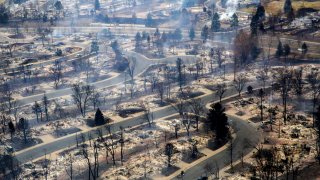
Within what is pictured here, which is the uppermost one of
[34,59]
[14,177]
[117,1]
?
[117,1]

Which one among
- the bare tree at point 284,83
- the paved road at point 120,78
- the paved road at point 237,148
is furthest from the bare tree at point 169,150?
the paved road at point 120,78

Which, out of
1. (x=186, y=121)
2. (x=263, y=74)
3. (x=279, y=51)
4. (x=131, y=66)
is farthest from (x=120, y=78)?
(x=279, y=51)

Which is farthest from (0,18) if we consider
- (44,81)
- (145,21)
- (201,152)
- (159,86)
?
(201,152)

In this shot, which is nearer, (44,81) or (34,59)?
(44,81)

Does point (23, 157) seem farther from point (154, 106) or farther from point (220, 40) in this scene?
point (220, 40)

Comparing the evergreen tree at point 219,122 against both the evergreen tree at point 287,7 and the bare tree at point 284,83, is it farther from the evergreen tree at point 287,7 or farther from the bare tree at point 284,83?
the evergreen tree at point 287,7

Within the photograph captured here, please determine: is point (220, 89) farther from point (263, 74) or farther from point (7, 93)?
point (7, 93)
